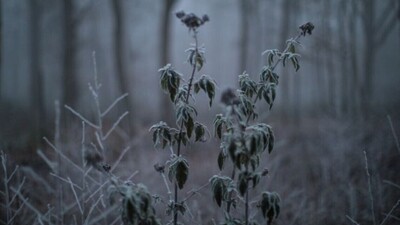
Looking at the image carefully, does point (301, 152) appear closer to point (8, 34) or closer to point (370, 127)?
point (370, 127)

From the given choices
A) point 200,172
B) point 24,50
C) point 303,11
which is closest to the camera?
point 200,172

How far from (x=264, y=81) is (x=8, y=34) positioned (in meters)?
20.8

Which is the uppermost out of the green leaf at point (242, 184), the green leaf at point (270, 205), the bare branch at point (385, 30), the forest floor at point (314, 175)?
the bare branch at point (385, 30)

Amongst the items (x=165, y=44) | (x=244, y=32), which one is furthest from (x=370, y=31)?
(x=165, y=44)

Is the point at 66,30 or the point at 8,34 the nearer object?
the point at 66,30

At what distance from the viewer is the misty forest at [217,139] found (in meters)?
2.20

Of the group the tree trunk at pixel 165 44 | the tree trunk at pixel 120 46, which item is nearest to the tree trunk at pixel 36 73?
the tree trunk at pixel 120 46

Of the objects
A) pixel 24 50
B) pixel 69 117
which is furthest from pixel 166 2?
pixel 24 50

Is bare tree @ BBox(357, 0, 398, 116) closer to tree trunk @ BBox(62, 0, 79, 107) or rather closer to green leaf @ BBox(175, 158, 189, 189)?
tree trunk @ BBox(62, 0, 79, 107)

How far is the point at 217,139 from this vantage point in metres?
3.75

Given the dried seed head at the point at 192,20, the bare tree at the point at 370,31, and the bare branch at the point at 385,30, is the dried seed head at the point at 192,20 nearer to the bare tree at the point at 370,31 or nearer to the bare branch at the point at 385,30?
the bare tree at the point at 370,31

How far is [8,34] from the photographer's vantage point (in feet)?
65.3

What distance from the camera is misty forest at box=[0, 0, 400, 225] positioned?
7.21 ft

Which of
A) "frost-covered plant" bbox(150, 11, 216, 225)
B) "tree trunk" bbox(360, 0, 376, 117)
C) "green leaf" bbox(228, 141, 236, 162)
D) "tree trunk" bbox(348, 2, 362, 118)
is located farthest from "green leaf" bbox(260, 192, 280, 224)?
"tree trunk" bbox(360, 0, 376, 117)
